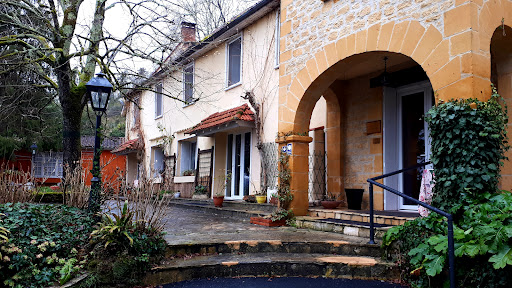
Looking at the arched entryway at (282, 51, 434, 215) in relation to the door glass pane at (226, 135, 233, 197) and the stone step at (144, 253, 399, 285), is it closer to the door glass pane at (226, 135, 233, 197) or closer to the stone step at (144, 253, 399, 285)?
the stone step at (144, 253, 399, 285)

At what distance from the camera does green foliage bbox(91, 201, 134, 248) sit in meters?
4.45

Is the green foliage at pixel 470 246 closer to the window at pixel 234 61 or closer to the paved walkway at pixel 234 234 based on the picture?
the paved walkway at pixel 234 234

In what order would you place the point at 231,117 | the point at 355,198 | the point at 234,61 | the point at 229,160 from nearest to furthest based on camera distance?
the point at 355,198 → the point at 231,117 → the point at 234,61 → the point at 229,160

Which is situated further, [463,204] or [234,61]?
[234,61]

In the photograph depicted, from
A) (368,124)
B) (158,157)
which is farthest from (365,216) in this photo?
(158,157)

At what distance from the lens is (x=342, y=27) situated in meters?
6.39

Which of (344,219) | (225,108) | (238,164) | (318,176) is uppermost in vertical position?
(225,108)

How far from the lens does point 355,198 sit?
7625 mm

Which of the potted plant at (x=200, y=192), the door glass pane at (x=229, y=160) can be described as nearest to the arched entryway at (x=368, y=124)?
the door glass pane at (x=229, y=160)

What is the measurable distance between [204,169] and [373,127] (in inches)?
260

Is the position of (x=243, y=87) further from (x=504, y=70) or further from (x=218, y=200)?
(x=504, y=70)

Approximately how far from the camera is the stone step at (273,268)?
4.50 meters

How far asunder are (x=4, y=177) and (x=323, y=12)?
596cm

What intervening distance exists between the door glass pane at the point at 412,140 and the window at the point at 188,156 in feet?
28.1
